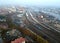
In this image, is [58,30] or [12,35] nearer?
[12,35]

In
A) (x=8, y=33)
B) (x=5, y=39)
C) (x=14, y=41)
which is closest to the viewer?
(x=14, y=41)

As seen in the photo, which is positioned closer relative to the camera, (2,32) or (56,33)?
(2,32)

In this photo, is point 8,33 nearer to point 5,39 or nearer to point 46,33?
point 5,39

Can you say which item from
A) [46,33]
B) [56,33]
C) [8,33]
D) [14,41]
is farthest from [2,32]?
[56,33]

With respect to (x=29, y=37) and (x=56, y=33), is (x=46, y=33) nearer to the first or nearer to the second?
(x=56, y=33)

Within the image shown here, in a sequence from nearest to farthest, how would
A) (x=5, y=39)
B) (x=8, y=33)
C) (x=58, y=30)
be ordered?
(x=5, y=39) < (x=8, y=33) < (x=58, y=30)

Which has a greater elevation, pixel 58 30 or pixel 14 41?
pixel 14 41

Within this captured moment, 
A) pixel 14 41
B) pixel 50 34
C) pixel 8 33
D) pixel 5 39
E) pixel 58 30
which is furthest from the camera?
pixel 58 30

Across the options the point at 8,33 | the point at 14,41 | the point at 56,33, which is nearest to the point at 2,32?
the point at 8,33

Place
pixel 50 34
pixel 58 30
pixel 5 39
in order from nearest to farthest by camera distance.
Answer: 1. pixel 5 39
2. pixel 50 34
3. pixel 58 30
